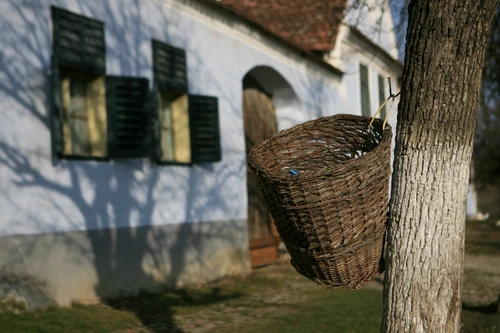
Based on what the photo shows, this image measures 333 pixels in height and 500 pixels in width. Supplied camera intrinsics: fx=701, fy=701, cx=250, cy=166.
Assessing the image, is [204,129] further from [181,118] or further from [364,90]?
[364,90]

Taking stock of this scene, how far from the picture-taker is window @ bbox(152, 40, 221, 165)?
8.75 meters

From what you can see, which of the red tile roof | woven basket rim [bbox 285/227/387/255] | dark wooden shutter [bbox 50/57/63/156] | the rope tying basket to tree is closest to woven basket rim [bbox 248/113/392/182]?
the rope tying basket to tree

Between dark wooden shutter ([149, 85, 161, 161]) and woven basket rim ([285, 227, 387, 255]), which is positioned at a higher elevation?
dark wooden shutter ([149, 85, 161, 161])

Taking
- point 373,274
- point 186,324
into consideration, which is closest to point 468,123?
point 373,274

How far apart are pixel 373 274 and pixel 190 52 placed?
6.40m

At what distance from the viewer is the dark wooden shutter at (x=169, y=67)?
28.0 ft

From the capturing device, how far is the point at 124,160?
311 inches

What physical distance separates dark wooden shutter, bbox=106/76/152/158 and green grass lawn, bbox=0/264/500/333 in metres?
1.65

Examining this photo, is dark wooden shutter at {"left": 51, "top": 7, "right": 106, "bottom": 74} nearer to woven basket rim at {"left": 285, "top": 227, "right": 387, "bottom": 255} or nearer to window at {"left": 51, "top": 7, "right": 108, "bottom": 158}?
window at {"left": 51, "top": 7, "right": 108, "bottom": 158}

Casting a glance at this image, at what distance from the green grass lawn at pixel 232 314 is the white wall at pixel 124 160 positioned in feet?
2.88

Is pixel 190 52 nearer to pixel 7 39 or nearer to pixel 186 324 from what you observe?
pixel 7 39

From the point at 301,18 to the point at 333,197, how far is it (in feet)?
35.3

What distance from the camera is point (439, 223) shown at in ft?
10.5

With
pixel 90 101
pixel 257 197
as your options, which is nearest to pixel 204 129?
pixel 90 101
